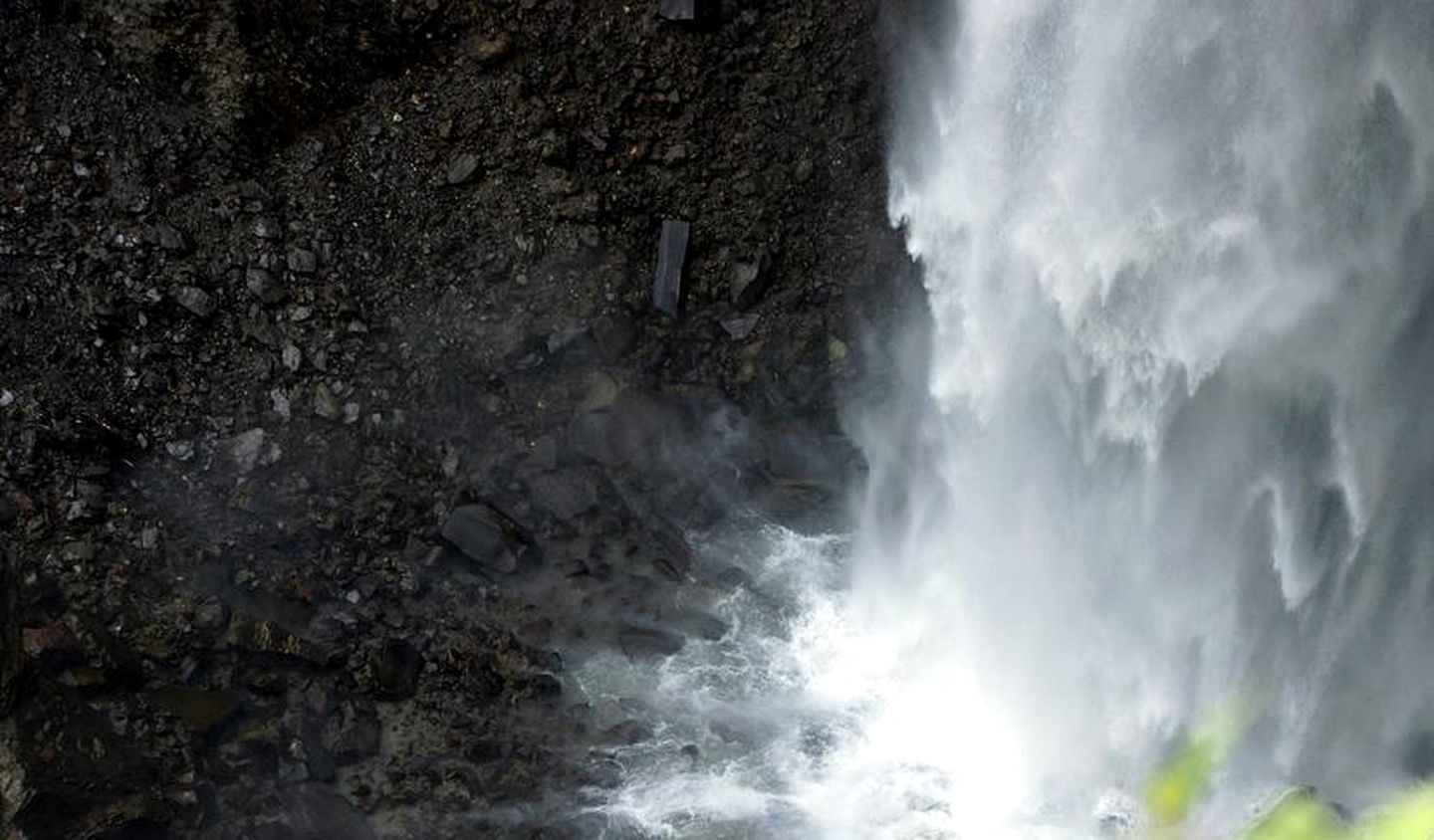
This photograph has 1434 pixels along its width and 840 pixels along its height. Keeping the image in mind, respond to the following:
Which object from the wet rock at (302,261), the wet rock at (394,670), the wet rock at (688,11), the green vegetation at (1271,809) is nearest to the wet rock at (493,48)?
the wet rock at (688,11)

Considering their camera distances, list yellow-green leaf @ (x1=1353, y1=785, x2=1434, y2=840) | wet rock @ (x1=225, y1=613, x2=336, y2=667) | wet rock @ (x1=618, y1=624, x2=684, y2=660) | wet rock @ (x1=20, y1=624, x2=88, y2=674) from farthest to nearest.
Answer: wet rock @ (x1=618, y1=624, x2=684, y2=660)
wet rock @ (x1=225, y1=613, x2=336, y2=667)
wet rock @ (x1=20, y1=624, x2=88, y2=674)
yellow-green leaf @ (x1=1353, y1=785, x2=1434, y2=840)

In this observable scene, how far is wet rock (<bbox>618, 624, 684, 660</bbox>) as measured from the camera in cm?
1916

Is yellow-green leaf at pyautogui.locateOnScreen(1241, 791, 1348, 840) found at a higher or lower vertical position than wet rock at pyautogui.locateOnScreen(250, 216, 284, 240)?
lower

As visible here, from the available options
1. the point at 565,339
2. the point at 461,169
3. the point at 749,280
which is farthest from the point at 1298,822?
the point at 461,169

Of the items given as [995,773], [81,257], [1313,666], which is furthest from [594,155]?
[1313,666]

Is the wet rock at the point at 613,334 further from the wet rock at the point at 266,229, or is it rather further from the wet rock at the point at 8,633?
the wet rock at the point at 8,633

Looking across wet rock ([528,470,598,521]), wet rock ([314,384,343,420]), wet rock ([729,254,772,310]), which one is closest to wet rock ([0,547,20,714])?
wet rock ([314,384,343,420])

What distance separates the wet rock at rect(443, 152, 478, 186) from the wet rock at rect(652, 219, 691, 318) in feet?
10.8

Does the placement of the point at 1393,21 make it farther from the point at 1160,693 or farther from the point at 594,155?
the point at 594,155

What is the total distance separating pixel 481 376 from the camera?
2095 centimetres

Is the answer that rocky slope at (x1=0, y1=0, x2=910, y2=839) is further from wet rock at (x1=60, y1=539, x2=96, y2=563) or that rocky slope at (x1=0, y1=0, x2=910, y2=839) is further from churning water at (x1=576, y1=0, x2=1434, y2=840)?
churning water at (x1=576, y1=0, x2=1434, y2=840)

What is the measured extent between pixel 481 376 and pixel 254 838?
7.61 metres

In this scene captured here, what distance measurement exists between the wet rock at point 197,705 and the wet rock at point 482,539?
12.6 ft

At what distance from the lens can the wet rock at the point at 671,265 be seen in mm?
21625
